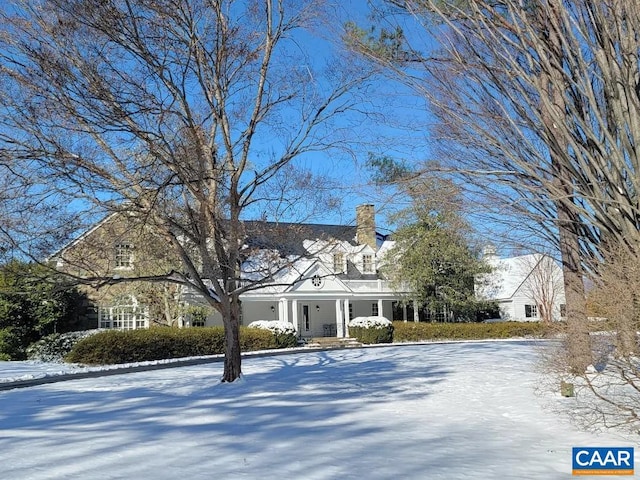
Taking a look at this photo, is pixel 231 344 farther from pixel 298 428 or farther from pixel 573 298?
pixel 573 298

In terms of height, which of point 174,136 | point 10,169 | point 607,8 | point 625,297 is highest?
point 607,8

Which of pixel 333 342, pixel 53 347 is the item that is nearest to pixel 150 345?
pixel 53 347

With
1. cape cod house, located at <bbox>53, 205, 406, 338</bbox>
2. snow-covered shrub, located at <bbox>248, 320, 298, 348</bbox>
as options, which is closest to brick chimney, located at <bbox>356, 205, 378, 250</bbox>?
cape cod house, located at <bbox>53, 205, 406, 338</bbox>

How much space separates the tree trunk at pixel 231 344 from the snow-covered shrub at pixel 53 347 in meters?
11.3

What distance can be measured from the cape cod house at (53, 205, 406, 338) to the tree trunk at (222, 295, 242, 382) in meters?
0.92

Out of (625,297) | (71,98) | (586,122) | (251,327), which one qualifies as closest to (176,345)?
(251,327)

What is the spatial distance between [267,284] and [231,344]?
2.15 metres

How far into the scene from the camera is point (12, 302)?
2259 centimetres

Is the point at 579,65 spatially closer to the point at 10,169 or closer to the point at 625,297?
the point at 625,297

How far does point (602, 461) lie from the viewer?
5844 mm

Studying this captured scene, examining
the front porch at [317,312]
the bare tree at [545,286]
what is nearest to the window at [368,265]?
the front porch at [317,312]

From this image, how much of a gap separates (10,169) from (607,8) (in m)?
9.89

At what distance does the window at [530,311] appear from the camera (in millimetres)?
36312

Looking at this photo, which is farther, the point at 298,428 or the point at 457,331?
the point at 457,331
